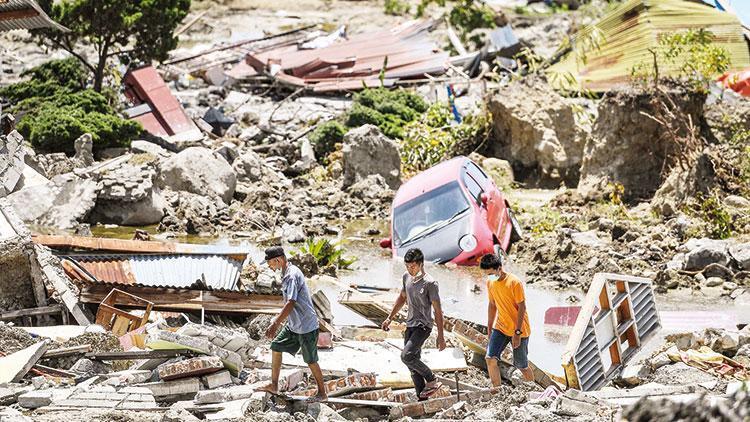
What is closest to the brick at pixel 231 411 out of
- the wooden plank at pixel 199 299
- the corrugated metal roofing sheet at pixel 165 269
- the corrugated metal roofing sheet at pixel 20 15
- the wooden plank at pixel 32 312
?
the wooden plank at pixel 199 299

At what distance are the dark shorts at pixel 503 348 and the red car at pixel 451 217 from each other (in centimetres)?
711

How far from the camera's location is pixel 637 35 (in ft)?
96.2

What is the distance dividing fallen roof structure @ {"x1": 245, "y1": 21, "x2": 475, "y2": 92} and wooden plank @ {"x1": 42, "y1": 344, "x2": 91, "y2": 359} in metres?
20.6

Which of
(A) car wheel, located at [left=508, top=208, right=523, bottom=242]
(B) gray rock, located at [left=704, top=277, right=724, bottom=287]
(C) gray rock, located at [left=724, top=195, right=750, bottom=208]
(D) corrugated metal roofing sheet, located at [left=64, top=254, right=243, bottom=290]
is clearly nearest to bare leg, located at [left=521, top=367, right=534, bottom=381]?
(D) corrugated metal roofing sheet, located at [left=64, top=254, right=243, bottom=290]

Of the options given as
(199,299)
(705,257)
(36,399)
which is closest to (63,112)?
(199,299)

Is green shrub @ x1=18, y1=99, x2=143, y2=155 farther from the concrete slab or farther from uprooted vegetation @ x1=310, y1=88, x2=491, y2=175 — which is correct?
the concrete slab

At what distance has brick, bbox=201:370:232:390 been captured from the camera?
1136cm

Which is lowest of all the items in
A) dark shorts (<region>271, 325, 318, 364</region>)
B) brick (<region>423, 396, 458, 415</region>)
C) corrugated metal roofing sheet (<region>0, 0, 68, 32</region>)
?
brick (<region>423, 396, 458, 415</region>)

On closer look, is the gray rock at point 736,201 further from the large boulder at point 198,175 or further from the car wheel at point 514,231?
the large boulder at point 198,175

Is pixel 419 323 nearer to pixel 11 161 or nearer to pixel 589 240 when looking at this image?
pixel 589 240

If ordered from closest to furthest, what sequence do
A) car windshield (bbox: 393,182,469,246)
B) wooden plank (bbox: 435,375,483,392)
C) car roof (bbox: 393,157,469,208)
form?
wooden plank (bbox: 435,375,483,392)
car windshield (bbox: 393,182,469,246)
car roof (bbox: 393,157,469,208)

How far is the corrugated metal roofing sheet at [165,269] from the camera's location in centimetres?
1514

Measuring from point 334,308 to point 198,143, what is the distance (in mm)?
12050

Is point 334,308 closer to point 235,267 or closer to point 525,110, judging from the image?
point 235,267
